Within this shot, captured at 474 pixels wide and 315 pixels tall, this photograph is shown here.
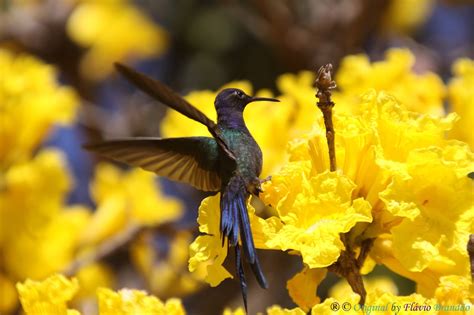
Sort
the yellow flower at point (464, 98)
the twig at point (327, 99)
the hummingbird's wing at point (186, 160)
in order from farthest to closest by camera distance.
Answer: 1. the yellow flower at point (464, 98)
2. the hummingbird's wing at point (186, 160)
3. the twig at point (327, 99)

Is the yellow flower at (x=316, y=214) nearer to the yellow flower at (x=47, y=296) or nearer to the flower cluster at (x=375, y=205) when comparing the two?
the flower cluster at (x=375, y=205)

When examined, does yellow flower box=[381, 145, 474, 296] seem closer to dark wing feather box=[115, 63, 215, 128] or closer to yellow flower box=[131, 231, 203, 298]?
dark wing feather box=[115, 63, 215, 128]

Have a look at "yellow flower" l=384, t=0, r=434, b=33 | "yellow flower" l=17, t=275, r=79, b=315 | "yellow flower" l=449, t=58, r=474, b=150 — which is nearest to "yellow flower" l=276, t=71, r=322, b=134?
"yellow flower" l=449, t=58, r=474, b=150

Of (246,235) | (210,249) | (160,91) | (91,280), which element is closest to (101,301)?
(210,249)

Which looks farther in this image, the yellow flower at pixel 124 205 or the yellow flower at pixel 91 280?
the yellow flower at pixel 124 205

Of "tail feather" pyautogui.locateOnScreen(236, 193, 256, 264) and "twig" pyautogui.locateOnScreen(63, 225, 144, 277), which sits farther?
"twig" pyautogui.locateOnScreen(63, 225, 144, 277)

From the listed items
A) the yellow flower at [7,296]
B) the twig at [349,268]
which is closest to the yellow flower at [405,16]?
the yellow flower at [7,296]

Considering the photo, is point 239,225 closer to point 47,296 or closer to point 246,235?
point 246,235
